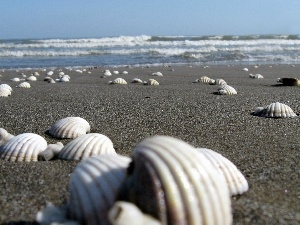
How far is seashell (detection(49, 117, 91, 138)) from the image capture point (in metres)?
4.07

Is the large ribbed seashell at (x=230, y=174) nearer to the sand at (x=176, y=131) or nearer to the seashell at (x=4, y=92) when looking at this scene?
the sand at (x=176, y=131)

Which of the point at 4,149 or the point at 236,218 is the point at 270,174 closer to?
the point at 236,218

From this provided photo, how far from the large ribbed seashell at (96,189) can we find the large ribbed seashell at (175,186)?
8 cm

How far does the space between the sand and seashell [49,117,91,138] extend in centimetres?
12

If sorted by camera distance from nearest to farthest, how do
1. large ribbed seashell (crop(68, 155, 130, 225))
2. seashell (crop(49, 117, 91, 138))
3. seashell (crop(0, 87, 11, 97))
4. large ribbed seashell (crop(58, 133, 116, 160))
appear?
large ribbed seashell (crop(68, 155, 130, 225)) < large ribbed seashell (crop(58, 133, 116, 160)) < seashell (crop(49, 117, 91, 138)) < seashell (crop(0, 87, 11, 97))

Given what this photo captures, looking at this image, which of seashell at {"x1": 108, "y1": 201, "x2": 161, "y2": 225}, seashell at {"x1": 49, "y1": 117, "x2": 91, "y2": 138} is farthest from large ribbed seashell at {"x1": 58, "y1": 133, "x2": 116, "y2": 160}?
seashell at {"x1": 108, "y1": 201, "x2": 161, "y2": 225}

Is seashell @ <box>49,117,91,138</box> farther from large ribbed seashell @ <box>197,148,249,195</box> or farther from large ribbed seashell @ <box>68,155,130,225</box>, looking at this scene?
large ribbed seashell @ <box>68,155,130,225</box>

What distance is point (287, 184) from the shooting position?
2693mm

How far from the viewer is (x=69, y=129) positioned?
13.4ft

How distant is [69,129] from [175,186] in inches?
103

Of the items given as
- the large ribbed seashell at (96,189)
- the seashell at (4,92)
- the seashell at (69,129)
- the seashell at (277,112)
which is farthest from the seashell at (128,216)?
the seashell at (4,92)

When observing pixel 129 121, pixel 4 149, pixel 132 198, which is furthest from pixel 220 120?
pixel 132 198

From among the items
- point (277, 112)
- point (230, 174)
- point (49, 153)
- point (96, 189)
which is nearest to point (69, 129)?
point (49, 153)

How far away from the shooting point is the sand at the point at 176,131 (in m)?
2.38
